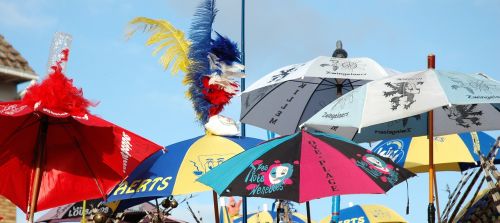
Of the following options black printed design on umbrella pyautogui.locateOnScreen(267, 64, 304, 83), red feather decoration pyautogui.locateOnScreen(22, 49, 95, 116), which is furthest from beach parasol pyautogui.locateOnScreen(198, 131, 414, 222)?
black printed design on umbrella pyautogui.locateOnScreen(267, 64, 304, 83)

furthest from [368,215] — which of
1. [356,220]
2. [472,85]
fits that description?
[472,85]

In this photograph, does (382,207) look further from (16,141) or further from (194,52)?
(16,141)

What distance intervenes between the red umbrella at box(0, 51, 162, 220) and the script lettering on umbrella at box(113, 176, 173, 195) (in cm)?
11

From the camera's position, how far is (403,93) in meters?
6.00

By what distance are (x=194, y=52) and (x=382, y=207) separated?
7.92 meters

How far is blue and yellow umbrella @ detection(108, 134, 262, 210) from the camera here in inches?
263

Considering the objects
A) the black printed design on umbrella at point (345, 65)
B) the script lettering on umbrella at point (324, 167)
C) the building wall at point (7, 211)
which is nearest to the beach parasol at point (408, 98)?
the script lettering on umbrella at point (324, 167)

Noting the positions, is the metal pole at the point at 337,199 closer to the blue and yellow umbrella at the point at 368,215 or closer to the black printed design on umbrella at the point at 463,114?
the black printed design on umbrella at the point at 463,114

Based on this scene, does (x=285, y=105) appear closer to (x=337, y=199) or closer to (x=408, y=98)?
(x=337, y=199)

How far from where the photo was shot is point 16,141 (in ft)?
23.0

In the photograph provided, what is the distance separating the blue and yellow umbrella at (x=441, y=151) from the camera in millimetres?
9398

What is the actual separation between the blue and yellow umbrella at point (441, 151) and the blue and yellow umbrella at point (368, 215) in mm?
3632

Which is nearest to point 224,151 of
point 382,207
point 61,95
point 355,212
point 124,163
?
point 124,163

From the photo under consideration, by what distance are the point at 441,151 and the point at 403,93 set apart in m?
3.84
